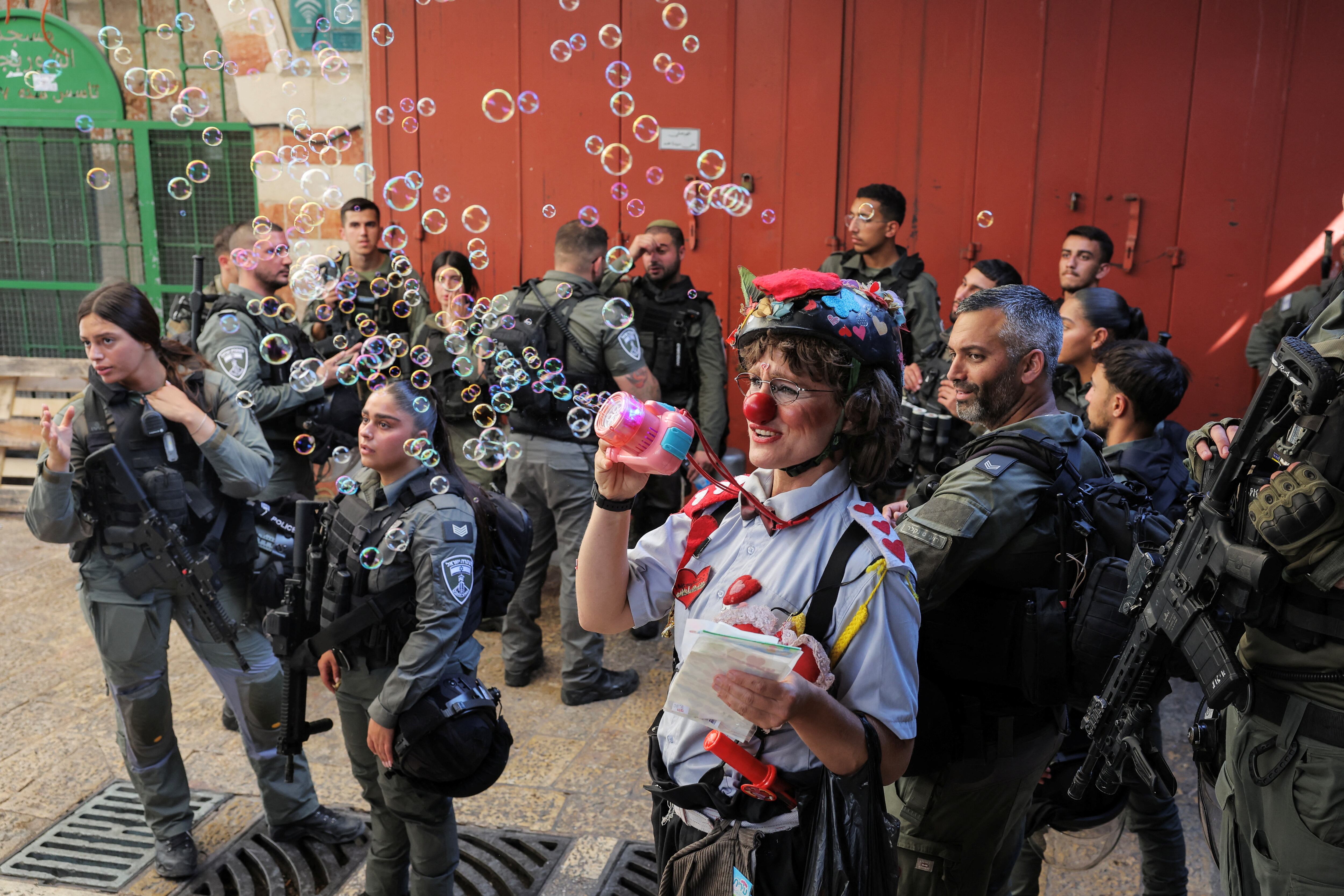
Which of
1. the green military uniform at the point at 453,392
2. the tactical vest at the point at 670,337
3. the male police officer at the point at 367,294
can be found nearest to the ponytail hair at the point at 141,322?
the green military uniform at the point at 453,392

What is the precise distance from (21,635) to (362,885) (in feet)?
11.3

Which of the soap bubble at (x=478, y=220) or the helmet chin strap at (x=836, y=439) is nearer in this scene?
the helmet chin strap at (x=836, y=439)

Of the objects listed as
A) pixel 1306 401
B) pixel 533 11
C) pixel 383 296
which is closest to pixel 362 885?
pixel 1306 401

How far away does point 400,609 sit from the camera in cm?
309

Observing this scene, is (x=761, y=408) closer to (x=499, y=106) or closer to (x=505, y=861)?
(x=505, y=861)

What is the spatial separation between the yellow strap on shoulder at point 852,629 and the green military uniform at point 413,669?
1658mm

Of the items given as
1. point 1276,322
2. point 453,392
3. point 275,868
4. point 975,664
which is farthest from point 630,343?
point 1276,322

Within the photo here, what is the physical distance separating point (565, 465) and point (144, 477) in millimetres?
2035

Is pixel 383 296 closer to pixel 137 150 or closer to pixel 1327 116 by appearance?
pixel 137 150

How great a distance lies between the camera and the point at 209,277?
28.0ft

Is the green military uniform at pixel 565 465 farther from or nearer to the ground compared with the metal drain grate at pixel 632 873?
farther from the ground

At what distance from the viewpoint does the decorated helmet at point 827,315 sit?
1.76 meters

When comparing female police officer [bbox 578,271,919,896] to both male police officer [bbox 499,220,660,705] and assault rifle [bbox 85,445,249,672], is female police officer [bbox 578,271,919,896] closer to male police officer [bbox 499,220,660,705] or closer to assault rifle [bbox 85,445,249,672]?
assault rifle [bbox 85,445,249,672]

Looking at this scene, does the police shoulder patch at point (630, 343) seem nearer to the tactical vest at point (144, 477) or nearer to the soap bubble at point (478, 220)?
the tactical vest at point (144, 477)
